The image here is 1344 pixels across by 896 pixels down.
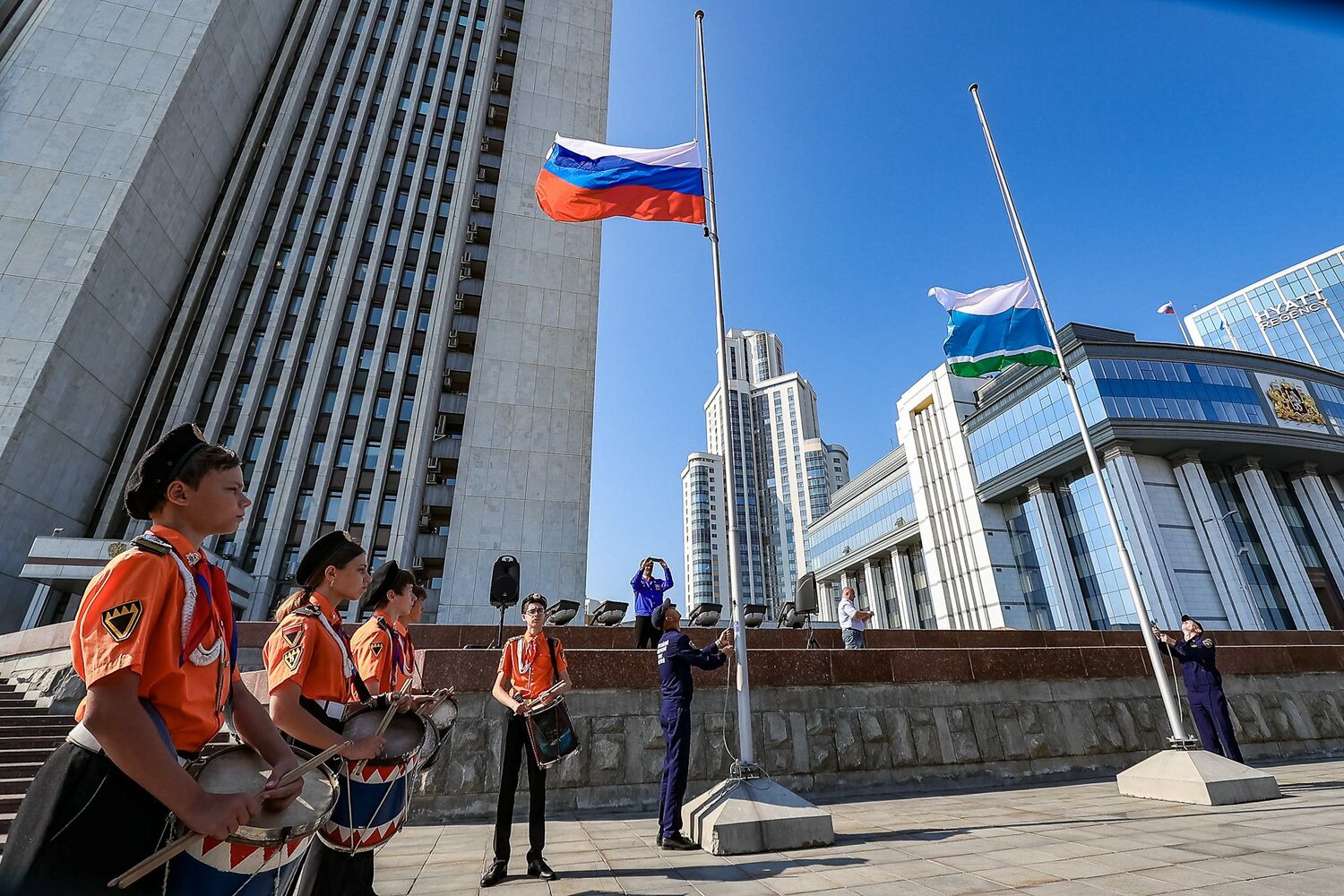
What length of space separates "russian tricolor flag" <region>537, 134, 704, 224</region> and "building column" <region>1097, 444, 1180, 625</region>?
36.2m

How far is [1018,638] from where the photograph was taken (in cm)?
1402

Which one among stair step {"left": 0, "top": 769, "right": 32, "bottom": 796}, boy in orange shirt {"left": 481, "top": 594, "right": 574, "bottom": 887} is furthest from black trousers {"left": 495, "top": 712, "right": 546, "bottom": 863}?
stair step {"left": 0, "top": 769, "right": 32, "bottom": 796}

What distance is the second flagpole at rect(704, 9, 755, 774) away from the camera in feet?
19.6

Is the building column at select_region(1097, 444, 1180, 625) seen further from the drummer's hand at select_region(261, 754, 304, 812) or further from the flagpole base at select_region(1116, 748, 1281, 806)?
the drummer's hand at select_region(261, 754, 304, 812)

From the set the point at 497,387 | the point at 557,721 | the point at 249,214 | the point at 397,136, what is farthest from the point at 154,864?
the point at 397,136

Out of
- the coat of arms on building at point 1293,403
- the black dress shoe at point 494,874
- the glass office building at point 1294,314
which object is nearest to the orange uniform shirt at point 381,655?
the black dress shoe at point 494,874

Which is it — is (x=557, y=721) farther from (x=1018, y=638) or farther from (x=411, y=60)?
(x=411, y=60)

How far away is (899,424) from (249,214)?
5086 centimetres

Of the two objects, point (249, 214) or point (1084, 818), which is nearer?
point (1084, 818)

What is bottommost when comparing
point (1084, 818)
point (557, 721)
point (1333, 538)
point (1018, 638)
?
point (1084, 818)

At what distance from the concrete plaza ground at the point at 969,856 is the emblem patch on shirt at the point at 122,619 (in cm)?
337

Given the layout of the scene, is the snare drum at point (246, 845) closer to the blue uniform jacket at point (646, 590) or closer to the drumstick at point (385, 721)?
the drumstick at point (385, 721)

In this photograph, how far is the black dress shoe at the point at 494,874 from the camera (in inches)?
165

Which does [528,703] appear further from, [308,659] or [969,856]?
[969,856]
